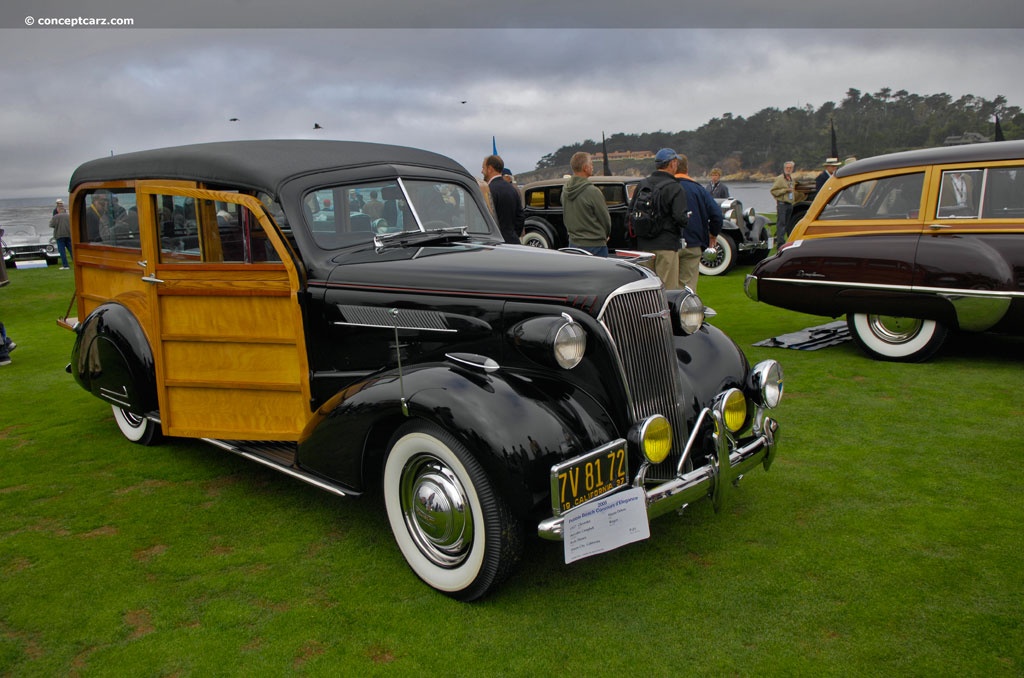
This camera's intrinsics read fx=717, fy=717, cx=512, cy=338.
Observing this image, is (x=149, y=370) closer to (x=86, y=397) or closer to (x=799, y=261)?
(x=86, y=397)

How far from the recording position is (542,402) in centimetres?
288

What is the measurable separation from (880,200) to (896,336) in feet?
3.96

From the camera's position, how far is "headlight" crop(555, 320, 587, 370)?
2.88m

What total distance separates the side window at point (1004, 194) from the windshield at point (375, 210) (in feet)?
14.4

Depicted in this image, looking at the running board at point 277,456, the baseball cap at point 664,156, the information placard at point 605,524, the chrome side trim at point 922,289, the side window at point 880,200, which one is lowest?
the running board at point 277,456

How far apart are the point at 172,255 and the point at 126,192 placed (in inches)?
31.6

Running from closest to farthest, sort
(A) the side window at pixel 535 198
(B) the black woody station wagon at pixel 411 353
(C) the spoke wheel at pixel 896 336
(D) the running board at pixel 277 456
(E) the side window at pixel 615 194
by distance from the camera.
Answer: (B) the black woody station wagon at pixel 411 353 → (D) the running board at pixel 277 456 → (C) the spoke wheel at pixel 896 336 → (E) the side window at pixel 615 194 → (A) the side window at pixel 535 198

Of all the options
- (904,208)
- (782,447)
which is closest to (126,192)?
(782,447)

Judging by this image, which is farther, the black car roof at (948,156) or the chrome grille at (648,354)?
the black car roof at (948,156)

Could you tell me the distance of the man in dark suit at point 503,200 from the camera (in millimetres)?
7695

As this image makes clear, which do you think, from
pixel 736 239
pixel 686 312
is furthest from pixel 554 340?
pixel 736 239

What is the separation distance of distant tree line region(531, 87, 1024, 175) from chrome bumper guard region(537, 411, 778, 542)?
17931 millimetres

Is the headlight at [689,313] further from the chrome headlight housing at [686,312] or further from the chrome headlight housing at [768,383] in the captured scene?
the chrome headlight housing at [768,383]

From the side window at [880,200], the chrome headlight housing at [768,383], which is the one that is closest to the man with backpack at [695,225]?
the side window at [880,200]
